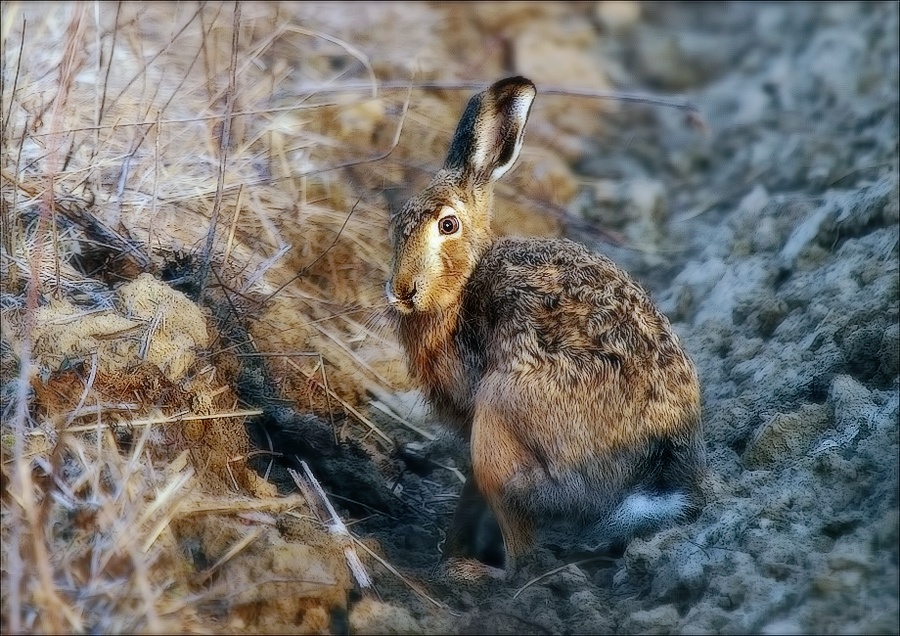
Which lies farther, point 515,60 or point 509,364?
point 515,60

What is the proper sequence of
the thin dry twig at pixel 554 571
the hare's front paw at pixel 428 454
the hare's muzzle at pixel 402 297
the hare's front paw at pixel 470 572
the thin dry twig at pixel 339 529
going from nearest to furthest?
1. the thin dry twig at pixel 339 529
2. the thin dry twig at pixel 554 571
3. the hare's front paw at pixel 470 572
4. the hare's muzzle at pixel 402 297
5. the hare's front paw at pixel 428 454

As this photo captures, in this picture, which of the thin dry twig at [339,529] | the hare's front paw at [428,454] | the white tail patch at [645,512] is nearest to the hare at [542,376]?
the white tail patch at [645,512]

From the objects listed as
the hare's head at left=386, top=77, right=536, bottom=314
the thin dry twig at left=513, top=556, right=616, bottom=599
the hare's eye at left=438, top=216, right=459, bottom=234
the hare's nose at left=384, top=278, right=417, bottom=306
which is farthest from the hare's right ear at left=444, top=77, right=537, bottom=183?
the thin dry twig at left=513, top=556, right=616, bottom=599

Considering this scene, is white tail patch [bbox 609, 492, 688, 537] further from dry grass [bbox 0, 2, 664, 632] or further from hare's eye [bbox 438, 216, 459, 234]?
hare's eye [bbox 438, 216, 459, 234]

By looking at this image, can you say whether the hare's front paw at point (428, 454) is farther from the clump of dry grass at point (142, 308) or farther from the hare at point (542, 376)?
the hare at point (542, 376)

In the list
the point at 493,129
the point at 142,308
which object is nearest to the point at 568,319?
the point at 493,129

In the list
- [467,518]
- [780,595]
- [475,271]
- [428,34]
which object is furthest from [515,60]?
[780,595]

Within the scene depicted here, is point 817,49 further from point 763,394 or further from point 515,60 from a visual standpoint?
point 763,394
